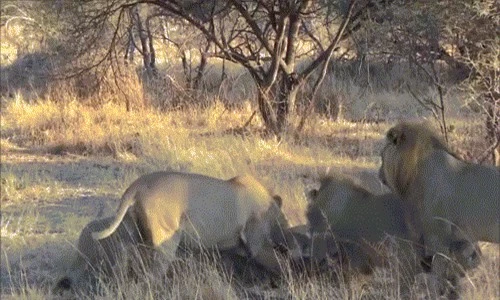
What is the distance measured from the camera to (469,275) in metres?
4.55

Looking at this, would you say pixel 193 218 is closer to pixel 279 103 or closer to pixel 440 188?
pixel 440 188

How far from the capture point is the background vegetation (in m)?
6.31

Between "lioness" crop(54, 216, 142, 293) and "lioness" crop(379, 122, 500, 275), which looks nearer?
"lioness" crop(379, 122, 500, 275)

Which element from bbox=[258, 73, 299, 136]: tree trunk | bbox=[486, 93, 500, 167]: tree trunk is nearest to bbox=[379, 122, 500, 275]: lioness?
bbox=[486, 93, 500, 167]: tree trunk

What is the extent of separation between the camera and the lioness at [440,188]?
461 centimetres

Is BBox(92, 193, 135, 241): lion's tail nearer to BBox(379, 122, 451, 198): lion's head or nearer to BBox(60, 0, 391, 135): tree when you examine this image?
BBox(379, 122, 451, 198): lion's head

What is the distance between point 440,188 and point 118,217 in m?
1.76

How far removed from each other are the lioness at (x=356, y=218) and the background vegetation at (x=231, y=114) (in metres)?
0.14

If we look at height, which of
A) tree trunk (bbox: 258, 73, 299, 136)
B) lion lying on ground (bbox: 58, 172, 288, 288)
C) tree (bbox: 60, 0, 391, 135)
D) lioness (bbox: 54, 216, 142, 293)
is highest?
tree (bbox: 60, 0, 391, 135)

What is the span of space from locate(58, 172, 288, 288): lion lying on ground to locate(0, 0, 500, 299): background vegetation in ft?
0.67

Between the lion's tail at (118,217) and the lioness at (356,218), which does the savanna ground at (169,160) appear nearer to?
the lioness at (356,218)

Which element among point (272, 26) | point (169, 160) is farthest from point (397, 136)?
point (272, 26)

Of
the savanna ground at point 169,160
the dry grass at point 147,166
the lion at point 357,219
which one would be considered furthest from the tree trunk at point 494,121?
the lion at point 357,219

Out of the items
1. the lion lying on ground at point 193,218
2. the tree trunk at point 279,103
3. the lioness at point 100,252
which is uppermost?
the tree trunk at point 279,103
